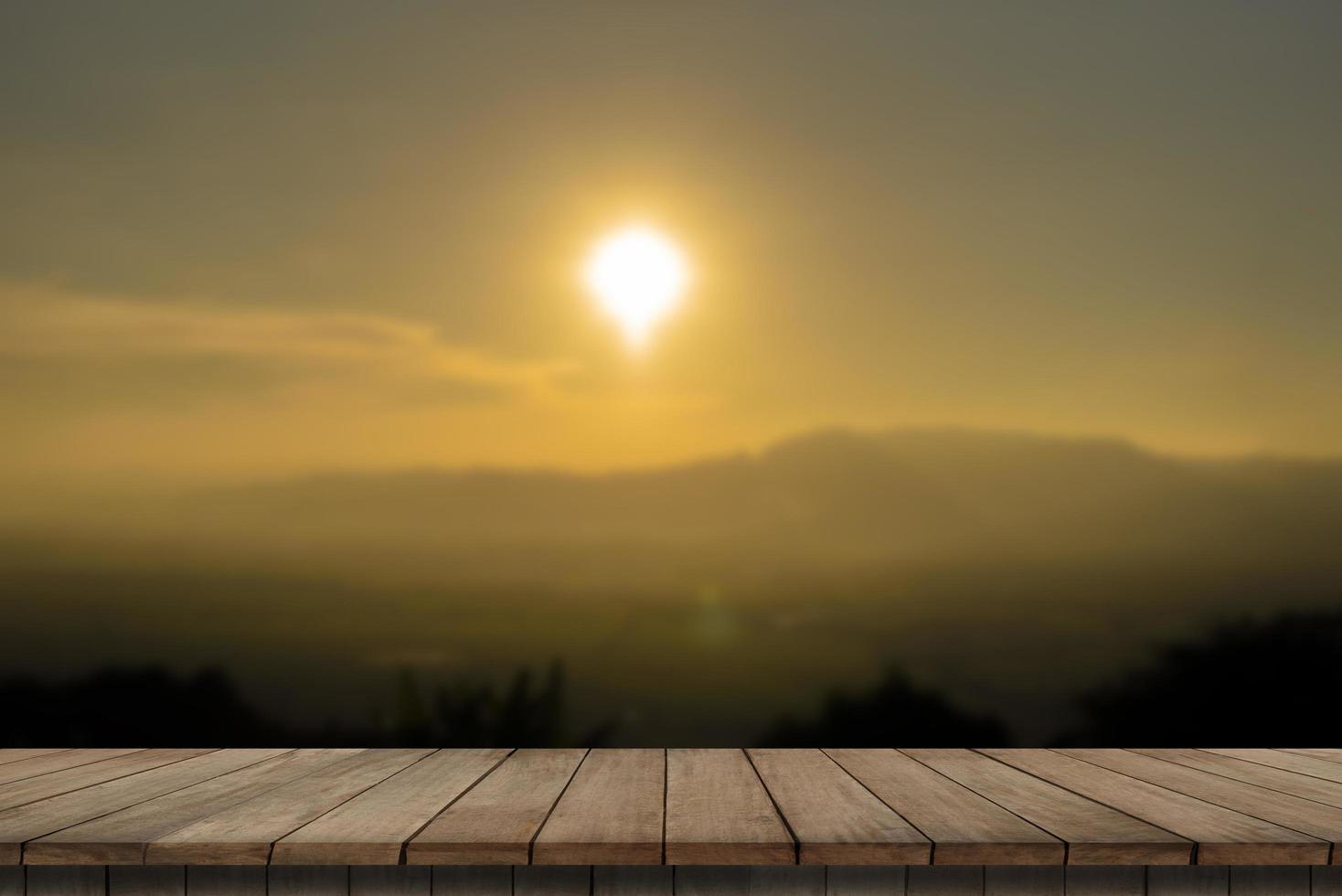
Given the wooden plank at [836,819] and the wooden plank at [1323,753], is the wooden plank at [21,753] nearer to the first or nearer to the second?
the wooden plank at [836,819]

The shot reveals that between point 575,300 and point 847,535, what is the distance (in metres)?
1.11

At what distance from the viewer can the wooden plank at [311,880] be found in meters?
1.65

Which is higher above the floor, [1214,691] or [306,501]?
[306,501]

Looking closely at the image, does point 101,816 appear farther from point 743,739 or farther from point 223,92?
point 223,92

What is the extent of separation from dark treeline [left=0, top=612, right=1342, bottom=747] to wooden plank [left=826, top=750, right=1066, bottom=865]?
978mm

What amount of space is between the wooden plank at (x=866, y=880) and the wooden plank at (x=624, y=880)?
0.27 m

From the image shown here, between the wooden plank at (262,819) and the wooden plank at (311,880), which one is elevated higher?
the wooden plank at (262,819)

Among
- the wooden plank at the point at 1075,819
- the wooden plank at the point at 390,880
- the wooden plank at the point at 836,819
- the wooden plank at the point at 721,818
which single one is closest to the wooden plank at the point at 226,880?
the wooden plank at the point at 390,880

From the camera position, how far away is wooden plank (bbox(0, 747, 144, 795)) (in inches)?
85.6

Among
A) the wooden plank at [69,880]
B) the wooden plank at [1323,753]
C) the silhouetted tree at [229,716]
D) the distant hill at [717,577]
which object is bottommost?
the silhouetted tree at [229,716]

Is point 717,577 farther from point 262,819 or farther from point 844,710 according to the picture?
point 262,819

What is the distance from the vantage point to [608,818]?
1766 millimetres

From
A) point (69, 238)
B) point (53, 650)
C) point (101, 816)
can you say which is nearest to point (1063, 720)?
point (101, 816)

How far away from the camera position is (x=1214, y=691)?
3.28 m
